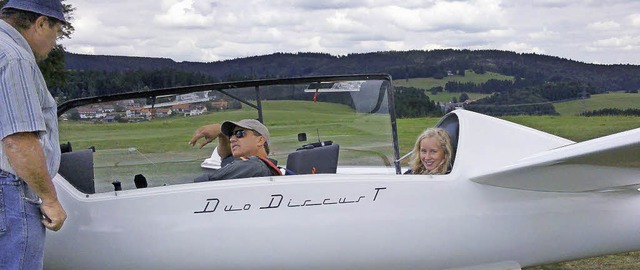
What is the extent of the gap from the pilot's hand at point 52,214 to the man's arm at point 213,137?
1.79m

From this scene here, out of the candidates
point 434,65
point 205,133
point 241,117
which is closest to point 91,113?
point 205,133

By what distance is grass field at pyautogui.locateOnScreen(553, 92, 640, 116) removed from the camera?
72.8ft

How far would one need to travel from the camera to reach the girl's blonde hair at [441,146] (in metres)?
4.03

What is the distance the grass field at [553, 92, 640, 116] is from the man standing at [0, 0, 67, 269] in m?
20.1

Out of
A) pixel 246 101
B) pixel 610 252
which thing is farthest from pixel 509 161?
pixel 246 101

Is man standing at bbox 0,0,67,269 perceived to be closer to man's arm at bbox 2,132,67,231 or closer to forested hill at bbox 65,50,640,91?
man's arm at bbox 2,132,67,231

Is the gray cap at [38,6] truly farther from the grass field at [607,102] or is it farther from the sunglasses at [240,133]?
the grass field at [607,102]

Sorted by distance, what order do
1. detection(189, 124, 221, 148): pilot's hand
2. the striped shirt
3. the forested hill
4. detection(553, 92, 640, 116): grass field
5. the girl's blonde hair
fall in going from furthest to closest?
detection(553, 92, 640, 116): grass field → the forested hill → detection(189, 124, 221, 148): pilot's hand → the girl's blonde hair → the striped shirt

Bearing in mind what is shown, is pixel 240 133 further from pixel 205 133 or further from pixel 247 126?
pixel 205 133

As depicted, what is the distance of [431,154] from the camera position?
4.08m

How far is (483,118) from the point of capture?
13.3ft

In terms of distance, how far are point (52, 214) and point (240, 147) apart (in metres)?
1.52

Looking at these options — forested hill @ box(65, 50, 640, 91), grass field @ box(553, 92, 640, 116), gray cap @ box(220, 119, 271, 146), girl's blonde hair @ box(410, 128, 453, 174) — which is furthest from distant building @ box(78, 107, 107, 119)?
grass field @ box(553, 92, 640, 116)

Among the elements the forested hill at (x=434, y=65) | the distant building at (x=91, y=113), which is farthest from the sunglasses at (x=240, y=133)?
the forested hill at (x=434, y=65)
